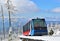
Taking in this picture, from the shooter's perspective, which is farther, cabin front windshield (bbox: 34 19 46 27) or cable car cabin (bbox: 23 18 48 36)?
cabin front windshield (bbox: 34 19 46 27)

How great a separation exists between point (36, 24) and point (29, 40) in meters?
4.37

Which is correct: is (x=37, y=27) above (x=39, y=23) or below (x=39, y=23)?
below

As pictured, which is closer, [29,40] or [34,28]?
[29,40]

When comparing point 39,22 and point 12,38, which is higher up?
point 39,22

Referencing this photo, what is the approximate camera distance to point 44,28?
2906cm

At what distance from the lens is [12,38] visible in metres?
24.3

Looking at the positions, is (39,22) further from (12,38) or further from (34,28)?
(12,38)

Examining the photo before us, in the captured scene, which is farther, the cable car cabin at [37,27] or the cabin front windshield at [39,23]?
the cabin front windshield at [39,23]

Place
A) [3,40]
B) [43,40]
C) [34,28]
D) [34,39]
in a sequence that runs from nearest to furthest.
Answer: [43,40] → [34,39] → [34,28] → [3,40]

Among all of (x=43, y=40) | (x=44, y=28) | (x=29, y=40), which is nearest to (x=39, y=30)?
(x=44, y=28)

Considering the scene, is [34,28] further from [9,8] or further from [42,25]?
[9,8]

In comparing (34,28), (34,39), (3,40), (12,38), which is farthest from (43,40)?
(3,40)

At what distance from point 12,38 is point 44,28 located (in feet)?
19.7

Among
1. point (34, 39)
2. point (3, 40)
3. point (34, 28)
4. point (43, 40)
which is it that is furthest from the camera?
point (3, 40)
